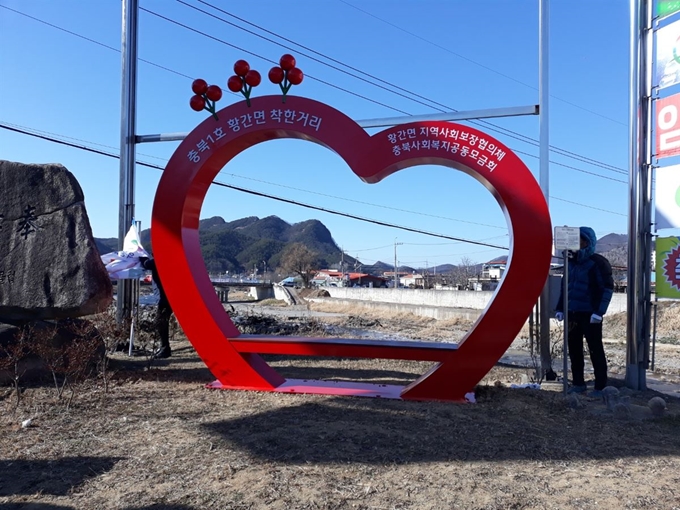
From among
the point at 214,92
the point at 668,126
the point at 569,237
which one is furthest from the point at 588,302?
the point at 214,92

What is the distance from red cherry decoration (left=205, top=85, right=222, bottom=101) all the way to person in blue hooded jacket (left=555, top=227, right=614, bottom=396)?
410cm

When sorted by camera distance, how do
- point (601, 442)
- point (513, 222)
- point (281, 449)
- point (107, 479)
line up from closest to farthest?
point (107, 479)
point (281, 449)
point (601, 442)
point (513, 222)

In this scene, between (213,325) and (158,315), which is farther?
(158,315)

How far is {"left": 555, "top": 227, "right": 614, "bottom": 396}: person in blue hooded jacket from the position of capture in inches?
245

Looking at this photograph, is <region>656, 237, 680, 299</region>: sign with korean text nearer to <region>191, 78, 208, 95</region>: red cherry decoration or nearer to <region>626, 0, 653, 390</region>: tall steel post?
<region>626, 0, 653, 390</region>: tall steel post

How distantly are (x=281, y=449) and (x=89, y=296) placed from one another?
389 cm

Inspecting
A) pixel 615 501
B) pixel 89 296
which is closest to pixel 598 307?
pixel 615 501

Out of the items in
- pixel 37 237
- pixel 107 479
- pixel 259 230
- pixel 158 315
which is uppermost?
pixel 259 230

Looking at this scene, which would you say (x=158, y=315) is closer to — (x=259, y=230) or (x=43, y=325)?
(x=43, y=325)

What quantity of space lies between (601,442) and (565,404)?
1.06 meters

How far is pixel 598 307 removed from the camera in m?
6.21

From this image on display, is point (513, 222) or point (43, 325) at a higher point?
point (513, 222)

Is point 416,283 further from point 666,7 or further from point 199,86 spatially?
point 199,86

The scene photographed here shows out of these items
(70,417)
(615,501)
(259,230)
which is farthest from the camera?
(259,230)
